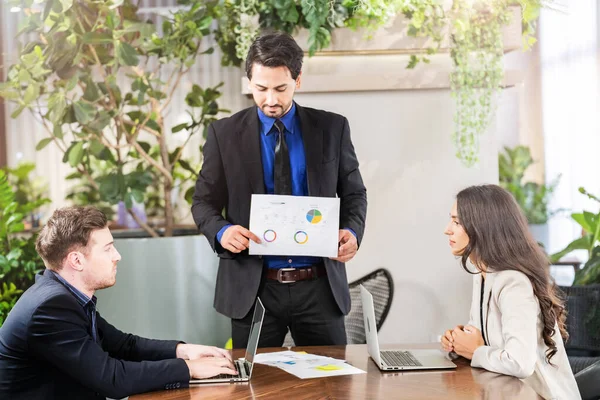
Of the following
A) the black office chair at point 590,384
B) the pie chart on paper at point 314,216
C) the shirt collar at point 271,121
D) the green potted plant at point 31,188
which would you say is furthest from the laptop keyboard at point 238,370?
the green potted plant at point 31,188

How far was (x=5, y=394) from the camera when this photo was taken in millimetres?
2145

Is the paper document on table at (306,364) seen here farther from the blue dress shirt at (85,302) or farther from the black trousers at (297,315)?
Answer: the blue dress shirt at (85,302)

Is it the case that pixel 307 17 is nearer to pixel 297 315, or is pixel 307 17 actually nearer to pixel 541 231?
pixel 297 315

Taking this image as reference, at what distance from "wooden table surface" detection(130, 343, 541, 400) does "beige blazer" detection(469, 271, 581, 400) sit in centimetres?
5

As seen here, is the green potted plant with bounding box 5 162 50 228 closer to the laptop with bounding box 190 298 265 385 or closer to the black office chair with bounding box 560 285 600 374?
the black office chair with bounding box 560 285 600 374

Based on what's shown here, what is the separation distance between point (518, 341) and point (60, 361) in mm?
1276

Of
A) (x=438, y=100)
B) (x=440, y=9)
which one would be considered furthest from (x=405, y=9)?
(x=438, y=100)

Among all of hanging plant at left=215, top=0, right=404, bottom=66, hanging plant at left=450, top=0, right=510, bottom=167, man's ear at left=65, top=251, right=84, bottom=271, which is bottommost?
man's ear at left=65, top=251, right=84, bottom=271

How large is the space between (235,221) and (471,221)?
0.89 meters

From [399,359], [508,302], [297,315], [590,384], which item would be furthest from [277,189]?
[590,384]

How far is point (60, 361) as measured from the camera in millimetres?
2082

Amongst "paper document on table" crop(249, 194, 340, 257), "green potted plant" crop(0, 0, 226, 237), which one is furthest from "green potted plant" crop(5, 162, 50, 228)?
"paper document on table" crop(249, 194, 340, 257)

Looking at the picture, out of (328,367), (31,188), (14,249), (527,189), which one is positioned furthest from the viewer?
(31,188)

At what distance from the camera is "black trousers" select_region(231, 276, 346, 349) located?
8.89 ft
